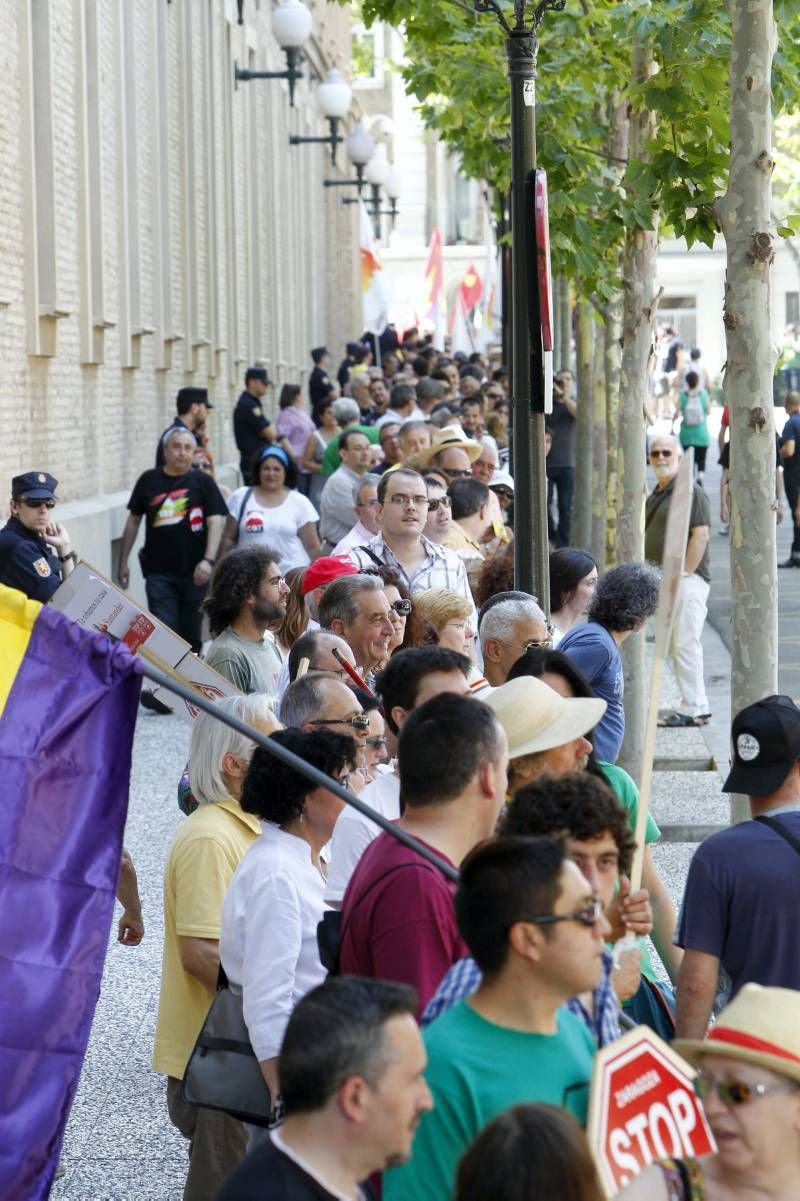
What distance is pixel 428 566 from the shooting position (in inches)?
379

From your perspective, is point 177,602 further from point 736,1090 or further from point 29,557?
point 736,1090

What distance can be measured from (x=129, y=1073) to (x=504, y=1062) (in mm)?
4345

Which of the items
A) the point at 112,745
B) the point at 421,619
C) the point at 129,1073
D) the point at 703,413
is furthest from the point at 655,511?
the point at 703,413

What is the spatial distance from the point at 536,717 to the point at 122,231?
616 inches

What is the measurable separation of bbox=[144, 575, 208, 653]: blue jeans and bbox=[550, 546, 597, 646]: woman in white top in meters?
5.74

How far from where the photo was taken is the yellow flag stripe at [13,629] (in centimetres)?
414

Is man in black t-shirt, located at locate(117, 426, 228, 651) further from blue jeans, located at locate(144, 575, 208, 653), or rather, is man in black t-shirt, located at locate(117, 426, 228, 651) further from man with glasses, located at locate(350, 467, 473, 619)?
man with glasses, located at locate(350, 467, 473, 619)

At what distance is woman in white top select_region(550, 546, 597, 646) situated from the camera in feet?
29.0

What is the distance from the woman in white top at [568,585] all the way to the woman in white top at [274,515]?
4764mm

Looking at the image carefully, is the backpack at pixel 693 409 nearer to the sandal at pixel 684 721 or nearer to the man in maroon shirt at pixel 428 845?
the sandal at pixel 684 721

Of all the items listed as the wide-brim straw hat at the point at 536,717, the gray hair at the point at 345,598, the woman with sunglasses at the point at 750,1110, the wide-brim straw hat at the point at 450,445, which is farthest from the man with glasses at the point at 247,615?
the wide-brim straw hat at the point at 450,445

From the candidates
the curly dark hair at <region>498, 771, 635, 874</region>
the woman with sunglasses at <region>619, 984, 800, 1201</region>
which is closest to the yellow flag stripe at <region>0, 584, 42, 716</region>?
the curly dark hair at <region>498, 771, 635, 874</region>

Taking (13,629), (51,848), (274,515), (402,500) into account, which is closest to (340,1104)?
(51,848)

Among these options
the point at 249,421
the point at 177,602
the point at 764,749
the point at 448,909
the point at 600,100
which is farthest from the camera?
the point at 249,421
